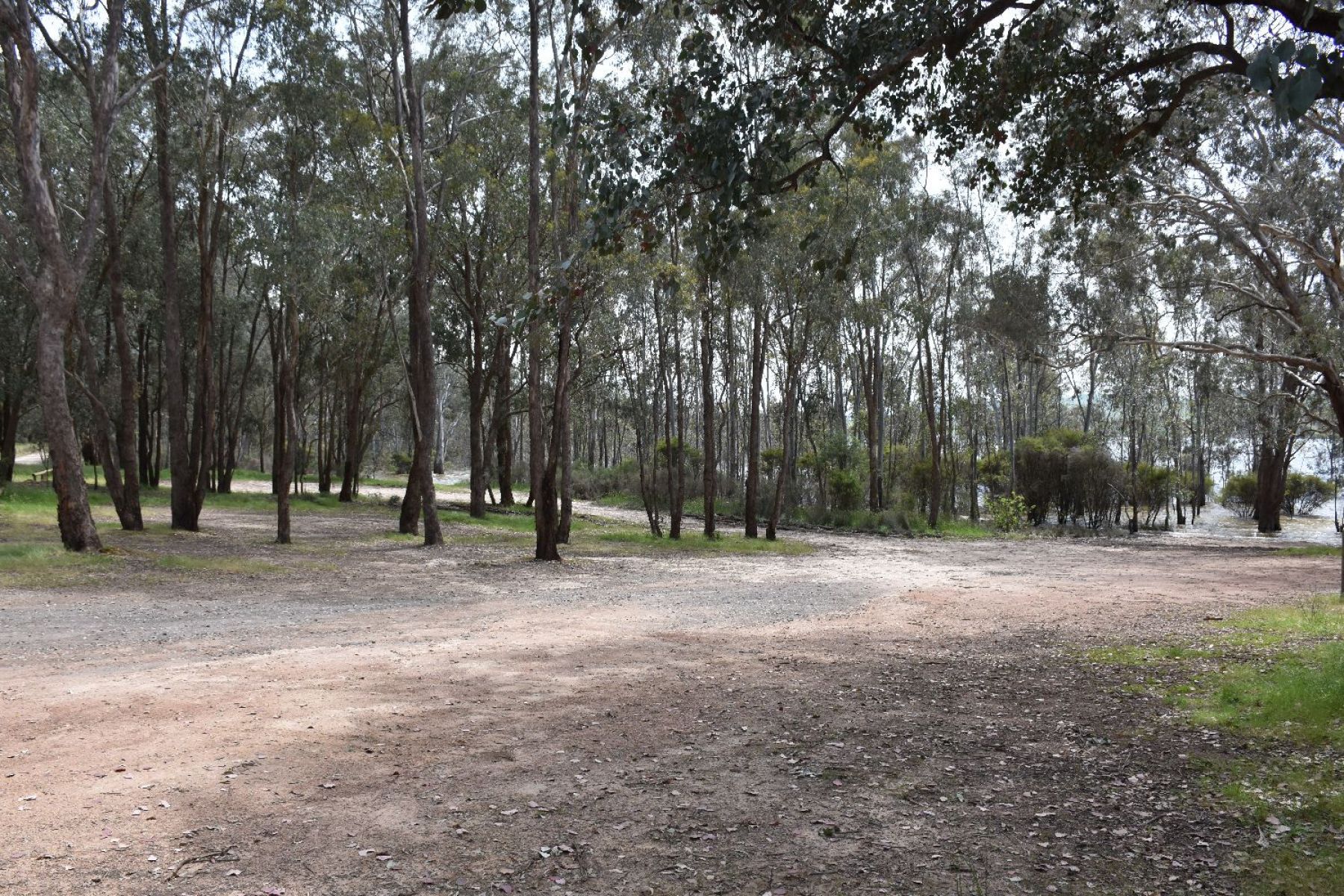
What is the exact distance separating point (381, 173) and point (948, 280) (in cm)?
→ 1928

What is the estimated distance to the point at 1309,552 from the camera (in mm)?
22312

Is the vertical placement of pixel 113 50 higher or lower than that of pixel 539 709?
higher

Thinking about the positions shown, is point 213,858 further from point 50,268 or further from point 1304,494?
point 1304,494

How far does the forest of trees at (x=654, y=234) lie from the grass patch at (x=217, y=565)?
3.91ft

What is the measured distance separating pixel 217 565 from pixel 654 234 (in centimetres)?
1180

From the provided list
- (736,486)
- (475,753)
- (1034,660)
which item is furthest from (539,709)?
(736,486)

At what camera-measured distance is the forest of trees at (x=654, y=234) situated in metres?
5.47

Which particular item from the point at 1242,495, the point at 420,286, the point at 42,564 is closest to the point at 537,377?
the point at 420,286

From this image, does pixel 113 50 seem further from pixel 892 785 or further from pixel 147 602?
pixel 892 785

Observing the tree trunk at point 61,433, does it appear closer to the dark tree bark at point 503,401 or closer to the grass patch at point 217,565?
the grass patch at point 217,565

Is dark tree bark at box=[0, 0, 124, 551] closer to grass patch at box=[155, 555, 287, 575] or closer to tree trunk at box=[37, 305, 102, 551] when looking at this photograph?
tree trunk at box=[37, 305, 102, 551]

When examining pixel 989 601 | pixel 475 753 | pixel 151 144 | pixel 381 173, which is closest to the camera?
pixel 475 753

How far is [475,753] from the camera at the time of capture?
4.93 meters

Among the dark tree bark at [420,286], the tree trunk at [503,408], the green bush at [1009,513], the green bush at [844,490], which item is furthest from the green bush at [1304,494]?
the dark tree bark at [420,286]
